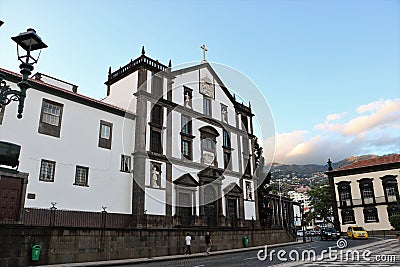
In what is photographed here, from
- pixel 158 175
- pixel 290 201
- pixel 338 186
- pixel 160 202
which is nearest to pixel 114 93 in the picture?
pixel 158 175

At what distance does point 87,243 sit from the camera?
1789cm

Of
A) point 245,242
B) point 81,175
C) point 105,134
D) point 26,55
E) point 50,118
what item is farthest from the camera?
point 245,242

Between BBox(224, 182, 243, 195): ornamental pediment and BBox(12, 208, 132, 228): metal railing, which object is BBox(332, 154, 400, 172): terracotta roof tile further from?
BBox(12, 208, 132, 228): metal railing

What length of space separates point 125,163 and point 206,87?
43.9 ft

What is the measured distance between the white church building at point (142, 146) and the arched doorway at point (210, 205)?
0.09 metres

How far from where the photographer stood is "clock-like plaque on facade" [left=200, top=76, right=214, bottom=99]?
33.8 metres

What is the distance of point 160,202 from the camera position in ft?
84.1

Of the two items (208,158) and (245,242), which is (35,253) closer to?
(245,242)

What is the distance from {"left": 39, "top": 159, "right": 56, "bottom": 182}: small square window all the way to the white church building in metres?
0.06

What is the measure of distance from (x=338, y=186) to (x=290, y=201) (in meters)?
15.9

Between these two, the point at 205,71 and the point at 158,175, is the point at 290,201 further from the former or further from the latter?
the point at 158,175

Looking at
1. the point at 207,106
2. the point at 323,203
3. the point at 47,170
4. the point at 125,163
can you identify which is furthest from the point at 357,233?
the point at 47,170

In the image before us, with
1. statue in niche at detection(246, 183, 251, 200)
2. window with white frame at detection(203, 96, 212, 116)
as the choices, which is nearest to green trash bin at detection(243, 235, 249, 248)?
statue in niche at detection(246, 183, 251, 200)

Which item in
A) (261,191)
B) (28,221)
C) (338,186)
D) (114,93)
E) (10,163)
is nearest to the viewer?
(10,163)
